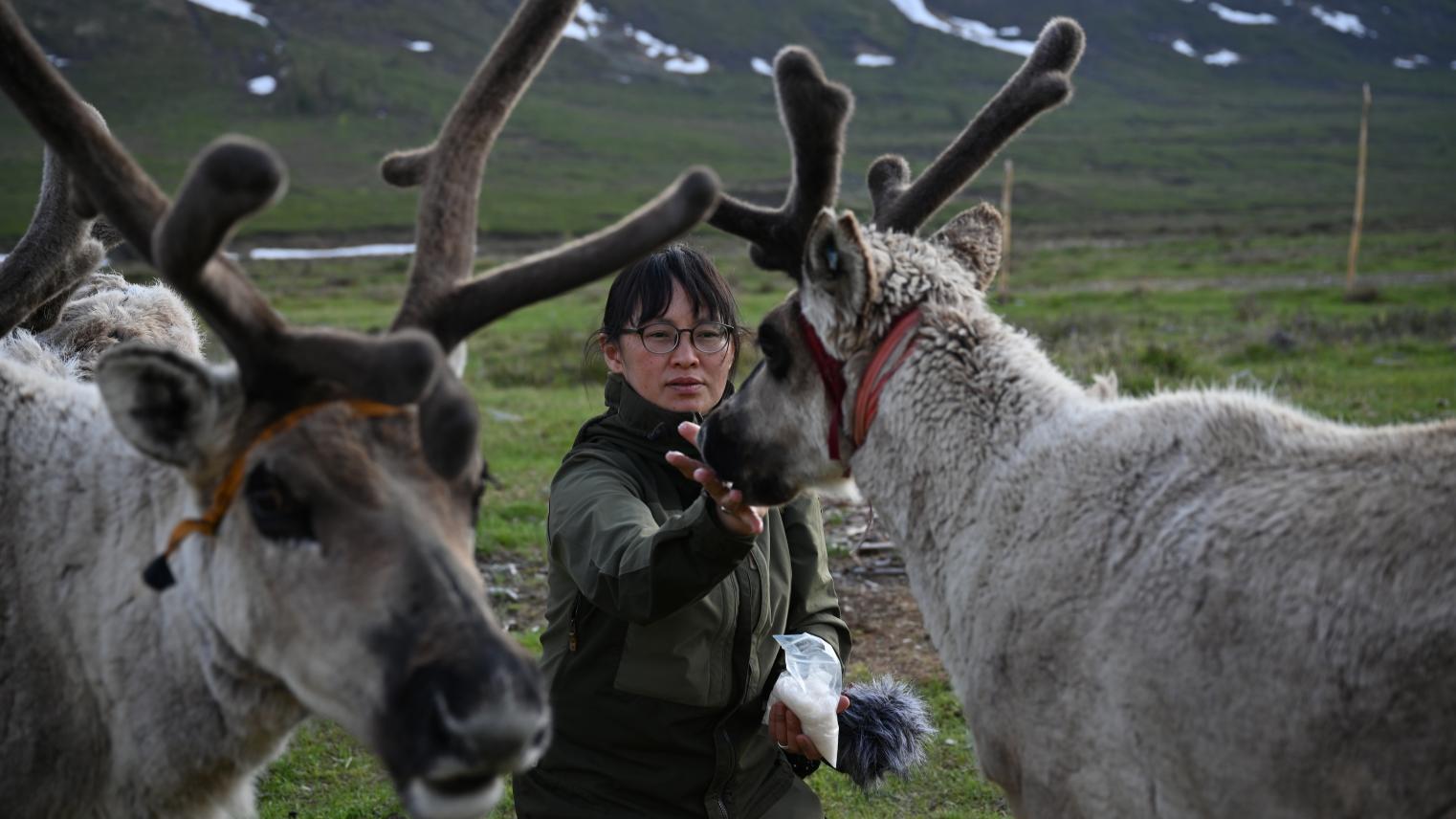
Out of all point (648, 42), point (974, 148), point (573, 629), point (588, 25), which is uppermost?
point (974, 148)

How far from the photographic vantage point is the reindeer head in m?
4.38

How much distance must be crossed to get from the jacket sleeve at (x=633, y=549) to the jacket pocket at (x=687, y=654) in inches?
10.7

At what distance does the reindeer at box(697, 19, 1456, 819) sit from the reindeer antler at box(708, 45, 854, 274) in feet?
0.04

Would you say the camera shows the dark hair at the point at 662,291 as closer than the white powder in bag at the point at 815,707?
No

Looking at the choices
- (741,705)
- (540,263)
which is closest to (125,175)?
(540,263)

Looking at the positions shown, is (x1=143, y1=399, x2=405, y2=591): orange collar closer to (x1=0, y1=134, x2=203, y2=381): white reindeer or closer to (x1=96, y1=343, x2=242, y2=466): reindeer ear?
(x1=96, y1=343, x2=242, y2=466): reindeer ear

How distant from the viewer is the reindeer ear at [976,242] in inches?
187

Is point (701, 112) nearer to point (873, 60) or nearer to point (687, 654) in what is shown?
point (873, 60)

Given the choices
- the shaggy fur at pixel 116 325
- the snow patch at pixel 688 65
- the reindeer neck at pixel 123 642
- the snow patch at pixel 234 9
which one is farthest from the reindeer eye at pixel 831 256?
the snow patch at pixel 234 9

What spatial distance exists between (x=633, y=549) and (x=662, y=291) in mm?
1310

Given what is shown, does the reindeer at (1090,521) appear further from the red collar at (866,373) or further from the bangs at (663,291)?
the bangs at (663,291)

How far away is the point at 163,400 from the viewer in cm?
325

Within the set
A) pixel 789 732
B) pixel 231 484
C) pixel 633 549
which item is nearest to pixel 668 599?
pixel 633 549

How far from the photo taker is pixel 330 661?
123 inches
